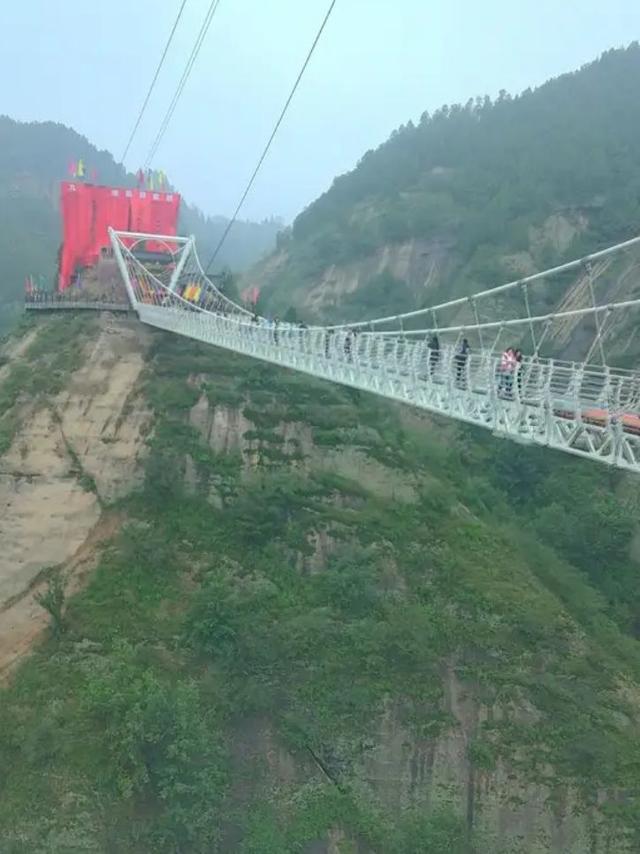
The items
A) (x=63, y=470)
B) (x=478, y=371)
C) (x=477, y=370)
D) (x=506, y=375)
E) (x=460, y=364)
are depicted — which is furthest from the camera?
(x=63, y=470)

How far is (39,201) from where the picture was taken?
252 ft

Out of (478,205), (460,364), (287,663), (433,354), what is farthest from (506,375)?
(478,205)

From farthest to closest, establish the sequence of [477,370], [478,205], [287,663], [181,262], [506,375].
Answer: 1. [478,205]
2. [181,262]
3. [287,663]
4. [477,370]
5. [506,375]

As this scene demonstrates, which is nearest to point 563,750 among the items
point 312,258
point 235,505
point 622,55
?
point 235,505

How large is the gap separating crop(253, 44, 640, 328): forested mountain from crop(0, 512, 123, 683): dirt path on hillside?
1038 inches

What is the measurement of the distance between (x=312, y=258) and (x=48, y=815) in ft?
146

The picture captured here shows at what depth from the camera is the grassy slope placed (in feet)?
42.5

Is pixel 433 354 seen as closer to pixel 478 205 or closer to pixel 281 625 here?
pixel 281 625

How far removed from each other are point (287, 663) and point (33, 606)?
485cm

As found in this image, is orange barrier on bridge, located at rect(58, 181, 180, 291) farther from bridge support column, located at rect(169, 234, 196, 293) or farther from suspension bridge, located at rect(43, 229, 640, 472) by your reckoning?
suspension bridge, located at rect(43, 229, 640, 472)

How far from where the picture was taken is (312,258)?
5391 centimetres

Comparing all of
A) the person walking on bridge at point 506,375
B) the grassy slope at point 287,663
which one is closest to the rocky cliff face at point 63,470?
the grassy slope at point 287,663

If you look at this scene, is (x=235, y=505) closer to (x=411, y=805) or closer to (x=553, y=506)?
(x=411, y=805)

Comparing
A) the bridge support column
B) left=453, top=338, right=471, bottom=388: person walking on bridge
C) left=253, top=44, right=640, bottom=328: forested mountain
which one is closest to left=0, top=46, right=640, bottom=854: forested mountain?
the bridge support column
